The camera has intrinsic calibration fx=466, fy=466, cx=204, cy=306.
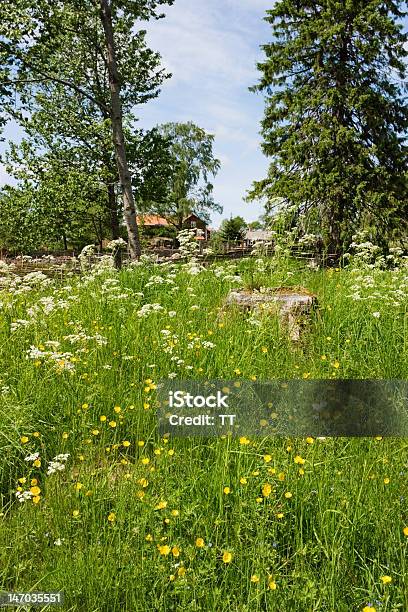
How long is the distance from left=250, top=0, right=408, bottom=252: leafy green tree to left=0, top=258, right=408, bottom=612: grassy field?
13197 mm

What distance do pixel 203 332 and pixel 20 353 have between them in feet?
5.27

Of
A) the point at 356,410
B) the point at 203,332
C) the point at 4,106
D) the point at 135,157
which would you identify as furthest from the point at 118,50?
the point at 356,410

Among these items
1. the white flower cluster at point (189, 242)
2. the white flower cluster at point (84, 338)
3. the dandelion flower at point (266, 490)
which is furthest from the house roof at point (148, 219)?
the dandelion flower at point (266, 490)

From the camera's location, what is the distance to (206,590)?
5.87ft

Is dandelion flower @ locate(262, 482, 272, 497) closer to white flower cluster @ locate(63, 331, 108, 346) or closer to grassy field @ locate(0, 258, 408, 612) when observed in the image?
grassy field @ locate(0, 258, 408, 612)

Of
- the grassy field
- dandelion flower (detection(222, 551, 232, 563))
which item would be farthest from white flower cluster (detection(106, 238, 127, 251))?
dandelion flower (detection(222, 551, 232, 563))

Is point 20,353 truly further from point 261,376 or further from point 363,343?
point 363,343

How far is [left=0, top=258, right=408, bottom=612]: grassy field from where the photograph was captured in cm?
182

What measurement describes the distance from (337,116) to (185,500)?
56.5 ft

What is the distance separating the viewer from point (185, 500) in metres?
2.21

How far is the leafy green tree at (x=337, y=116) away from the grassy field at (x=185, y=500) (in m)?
13.2

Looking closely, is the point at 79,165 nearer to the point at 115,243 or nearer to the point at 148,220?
the point at 115,243

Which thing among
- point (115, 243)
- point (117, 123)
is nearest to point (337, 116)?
point (117, 123)

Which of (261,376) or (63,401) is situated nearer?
(63,401)
